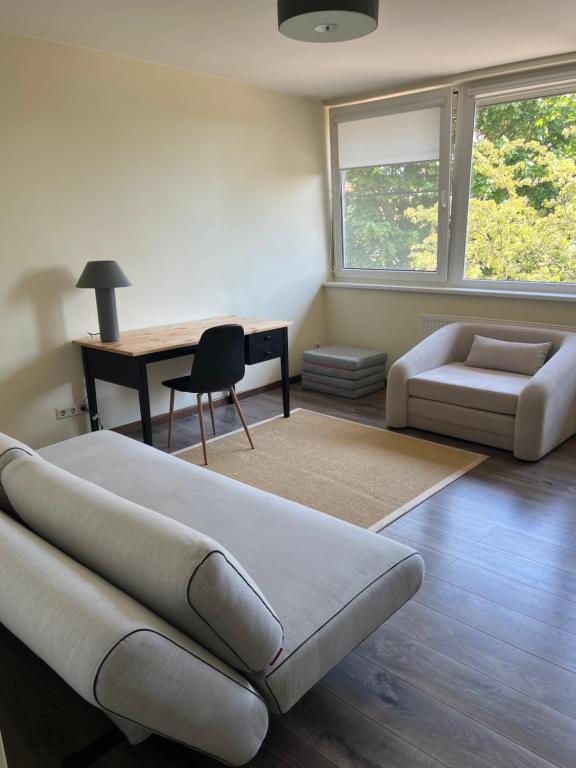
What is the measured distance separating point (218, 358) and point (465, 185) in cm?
245

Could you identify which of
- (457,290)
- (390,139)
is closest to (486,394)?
(457,290)

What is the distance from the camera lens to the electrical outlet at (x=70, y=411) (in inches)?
145

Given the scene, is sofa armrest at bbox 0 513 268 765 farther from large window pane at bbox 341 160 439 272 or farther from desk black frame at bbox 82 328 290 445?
large window pane at bbox 341 160 439 272

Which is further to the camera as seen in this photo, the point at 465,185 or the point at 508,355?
the point at 465,185

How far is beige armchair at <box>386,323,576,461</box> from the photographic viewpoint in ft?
11.0

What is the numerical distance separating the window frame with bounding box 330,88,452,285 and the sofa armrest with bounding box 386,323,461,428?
83 centimetres

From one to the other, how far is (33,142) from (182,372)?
5.79ft

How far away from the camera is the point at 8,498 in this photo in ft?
5.68

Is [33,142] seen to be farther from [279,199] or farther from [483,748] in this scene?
[483,748]

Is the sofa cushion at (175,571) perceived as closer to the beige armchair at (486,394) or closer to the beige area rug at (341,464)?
the beige area rug at (341,464)

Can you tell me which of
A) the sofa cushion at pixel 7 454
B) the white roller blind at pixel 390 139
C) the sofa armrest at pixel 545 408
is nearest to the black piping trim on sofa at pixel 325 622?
the sofa cushion at pixel 7 454

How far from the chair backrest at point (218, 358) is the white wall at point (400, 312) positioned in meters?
1.91

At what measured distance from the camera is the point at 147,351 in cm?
325

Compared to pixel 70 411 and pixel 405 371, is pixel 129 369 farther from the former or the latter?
pixel 405 371
